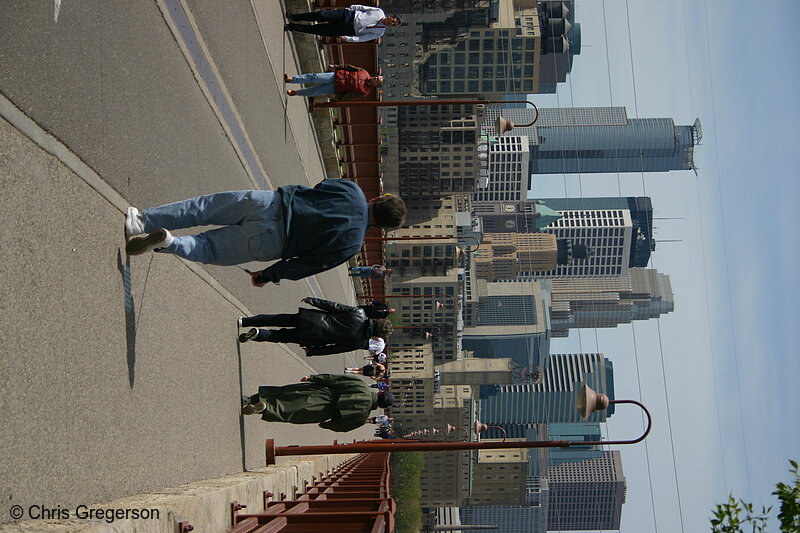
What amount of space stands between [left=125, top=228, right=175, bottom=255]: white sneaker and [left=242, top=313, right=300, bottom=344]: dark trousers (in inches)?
151

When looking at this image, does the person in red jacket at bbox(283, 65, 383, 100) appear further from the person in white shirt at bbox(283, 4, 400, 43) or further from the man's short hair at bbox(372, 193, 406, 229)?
the man's short hair at bbox(372, 193, 406, 229)

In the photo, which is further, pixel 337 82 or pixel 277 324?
pixel 337 82

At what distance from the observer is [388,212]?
7730mm

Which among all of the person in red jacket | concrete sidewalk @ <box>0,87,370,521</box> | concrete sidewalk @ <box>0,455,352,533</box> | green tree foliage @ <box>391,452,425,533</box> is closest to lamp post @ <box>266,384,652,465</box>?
concrete sidewalk @ <box>0,455,352,533</box>

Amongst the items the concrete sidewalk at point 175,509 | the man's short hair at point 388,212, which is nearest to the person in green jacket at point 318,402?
the concrete sidewalk at point 175,509

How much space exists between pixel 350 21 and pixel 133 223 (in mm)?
9629

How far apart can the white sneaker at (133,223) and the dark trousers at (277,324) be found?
381 centimetres

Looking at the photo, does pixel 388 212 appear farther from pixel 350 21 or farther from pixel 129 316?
pixel 350 21

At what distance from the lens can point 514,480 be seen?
6599 inches

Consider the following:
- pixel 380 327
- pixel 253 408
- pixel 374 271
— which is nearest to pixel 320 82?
pixel 380 327

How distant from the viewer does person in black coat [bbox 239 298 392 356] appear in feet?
34.1

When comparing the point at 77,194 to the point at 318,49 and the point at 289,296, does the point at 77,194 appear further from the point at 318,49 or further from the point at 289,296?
the point at 318,49

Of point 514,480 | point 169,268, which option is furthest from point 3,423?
point 514,480

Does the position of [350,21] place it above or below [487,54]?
below
